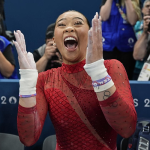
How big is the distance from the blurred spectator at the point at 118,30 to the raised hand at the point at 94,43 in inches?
62.6

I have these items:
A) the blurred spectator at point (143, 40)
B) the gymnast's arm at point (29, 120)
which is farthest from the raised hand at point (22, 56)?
the blurred spectator at point (143, 40)

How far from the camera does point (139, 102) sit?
6.59 feet

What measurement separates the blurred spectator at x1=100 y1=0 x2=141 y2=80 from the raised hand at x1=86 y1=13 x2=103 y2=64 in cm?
159

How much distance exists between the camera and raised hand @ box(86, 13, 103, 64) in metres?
1.01

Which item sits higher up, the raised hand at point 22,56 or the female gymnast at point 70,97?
the raised hand at point 22,56

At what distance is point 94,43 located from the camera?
1017mm

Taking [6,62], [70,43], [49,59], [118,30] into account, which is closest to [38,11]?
[118,30]

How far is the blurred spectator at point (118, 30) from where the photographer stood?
101 inches

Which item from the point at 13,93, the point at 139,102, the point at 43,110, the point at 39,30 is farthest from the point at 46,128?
the point at 39,30

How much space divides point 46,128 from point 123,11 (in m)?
1.37

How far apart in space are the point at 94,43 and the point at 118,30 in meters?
1.66

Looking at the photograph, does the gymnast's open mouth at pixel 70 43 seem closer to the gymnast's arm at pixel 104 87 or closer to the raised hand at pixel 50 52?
the gymnast's arm at pixel 104 87

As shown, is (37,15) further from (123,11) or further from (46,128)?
(46,128)

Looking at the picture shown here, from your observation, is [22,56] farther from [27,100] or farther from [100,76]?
[100,76]
